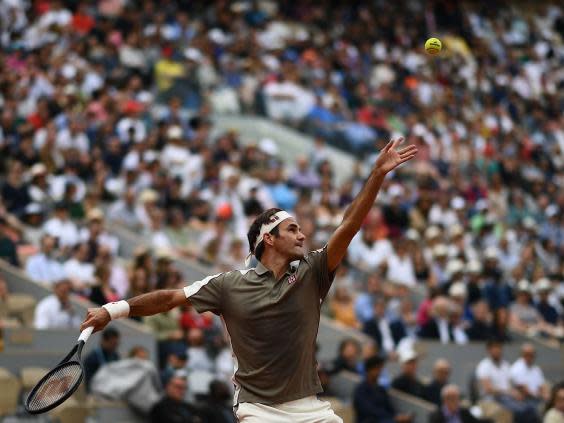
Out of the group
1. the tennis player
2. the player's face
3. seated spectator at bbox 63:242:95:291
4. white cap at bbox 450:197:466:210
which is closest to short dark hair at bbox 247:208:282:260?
the tennis player

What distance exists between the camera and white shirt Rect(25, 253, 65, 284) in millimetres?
14711

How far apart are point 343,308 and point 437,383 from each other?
91.1 inches

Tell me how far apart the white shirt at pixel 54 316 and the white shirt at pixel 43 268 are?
49.4 inches

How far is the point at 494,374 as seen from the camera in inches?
603

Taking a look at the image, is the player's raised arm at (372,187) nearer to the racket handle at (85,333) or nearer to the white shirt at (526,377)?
the racket handle at (85,333)

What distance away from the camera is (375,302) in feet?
53.5

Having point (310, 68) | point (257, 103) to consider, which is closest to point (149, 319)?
point (257, 103)

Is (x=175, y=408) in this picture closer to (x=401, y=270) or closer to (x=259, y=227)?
(x=259, y=227)

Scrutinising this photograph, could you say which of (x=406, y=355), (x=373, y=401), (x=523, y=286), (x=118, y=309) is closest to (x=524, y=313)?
(x=523, y=286)

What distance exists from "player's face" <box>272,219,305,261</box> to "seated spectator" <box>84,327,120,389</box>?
533 cm

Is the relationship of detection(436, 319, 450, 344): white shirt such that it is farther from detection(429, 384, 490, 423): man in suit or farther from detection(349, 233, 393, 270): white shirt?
detection(429, 384, 490, 423): man in suit

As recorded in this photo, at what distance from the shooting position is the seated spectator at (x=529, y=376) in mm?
15383

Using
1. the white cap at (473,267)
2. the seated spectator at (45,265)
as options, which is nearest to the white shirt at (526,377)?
the white cap at (473,267)

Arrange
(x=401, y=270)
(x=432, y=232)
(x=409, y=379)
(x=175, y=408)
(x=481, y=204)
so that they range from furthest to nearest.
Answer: (x=481, y=204) < (x=432, y=232) < (x=401, y=270) < (x=409, y=379) < (x=175, y=408)
